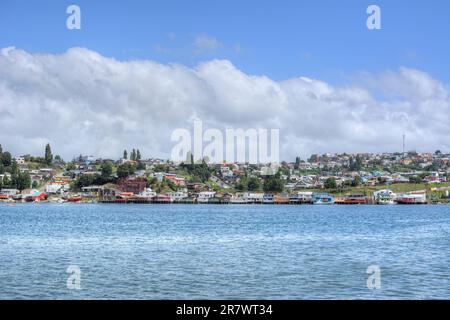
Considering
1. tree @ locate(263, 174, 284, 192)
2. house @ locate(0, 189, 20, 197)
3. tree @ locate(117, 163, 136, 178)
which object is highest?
tree @ locate(117, 163, 136, 178)

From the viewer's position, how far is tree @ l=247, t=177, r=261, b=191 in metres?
179

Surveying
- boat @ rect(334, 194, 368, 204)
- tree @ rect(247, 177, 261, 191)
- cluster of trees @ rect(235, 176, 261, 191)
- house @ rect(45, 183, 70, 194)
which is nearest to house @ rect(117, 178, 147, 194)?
house @ rect(45, 183, 70, 194)

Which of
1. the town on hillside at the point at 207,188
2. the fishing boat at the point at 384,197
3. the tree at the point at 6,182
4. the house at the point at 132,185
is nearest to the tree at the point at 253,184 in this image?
the town on hillside at the point at 207,188

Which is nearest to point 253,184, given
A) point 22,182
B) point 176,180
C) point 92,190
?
point 176,180

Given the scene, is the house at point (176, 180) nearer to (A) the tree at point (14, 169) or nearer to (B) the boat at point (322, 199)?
(B) the boat at point (322, 199)

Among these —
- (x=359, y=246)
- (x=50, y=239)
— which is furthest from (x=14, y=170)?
(x=359, y=246)

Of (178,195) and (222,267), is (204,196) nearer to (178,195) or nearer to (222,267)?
(178,195)

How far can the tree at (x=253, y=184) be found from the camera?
179125 millimetres

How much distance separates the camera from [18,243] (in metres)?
39.7

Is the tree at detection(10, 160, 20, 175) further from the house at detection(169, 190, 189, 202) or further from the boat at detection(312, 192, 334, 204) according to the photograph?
the boat at detection(312, 192, 334, 204)
